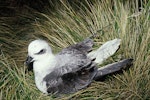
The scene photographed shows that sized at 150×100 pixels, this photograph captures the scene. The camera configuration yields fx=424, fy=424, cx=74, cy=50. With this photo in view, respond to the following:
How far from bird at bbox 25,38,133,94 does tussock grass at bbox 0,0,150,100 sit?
67 mm

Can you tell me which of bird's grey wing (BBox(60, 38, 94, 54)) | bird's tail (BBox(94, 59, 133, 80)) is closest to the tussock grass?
bird's tail (BBox(94, 59, 133, 80))

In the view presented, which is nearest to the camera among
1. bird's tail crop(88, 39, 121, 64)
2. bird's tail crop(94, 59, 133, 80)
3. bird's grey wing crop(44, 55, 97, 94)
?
bird's grey wing crop(44, 55, 97, 94)

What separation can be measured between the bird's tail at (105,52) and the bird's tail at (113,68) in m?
A: 0.11

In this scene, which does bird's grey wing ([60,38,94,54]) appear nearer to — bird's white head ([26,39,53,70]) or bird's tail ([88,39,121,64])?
bird's tail ([88,39,121,64])

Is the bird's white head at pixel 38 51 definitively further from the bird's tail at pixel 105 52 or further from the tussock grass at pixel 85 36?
the bird's tail at pixel 105 52

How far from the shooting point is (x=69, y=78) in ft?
10.9

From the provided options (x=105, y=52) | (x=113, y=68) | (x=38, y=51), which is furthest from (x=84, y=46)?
(x=38, y=51)

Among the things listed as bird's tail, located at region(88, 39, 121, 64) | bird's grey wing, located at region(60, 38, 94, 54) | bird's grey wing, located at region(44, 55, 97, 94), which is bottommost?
bird's grey wing, located at region(44, 55, 97, 94)

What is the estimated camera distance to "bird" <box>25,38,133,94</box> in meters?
3.30

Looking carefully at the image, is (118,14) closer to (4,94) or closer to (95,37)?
(95,37)

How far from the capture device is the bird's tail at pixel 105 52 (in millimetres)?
3514

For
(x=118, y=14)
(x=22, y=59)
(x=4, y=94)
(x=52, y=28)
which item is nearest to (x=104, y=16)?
(x=118, y=14)

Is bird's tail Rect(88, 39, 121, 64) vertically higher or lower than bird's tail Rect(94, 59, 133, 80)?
higher

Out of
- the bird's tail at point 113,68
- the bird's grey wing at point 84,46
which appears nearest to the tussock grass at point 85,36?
the bird's tail at point 113,68
